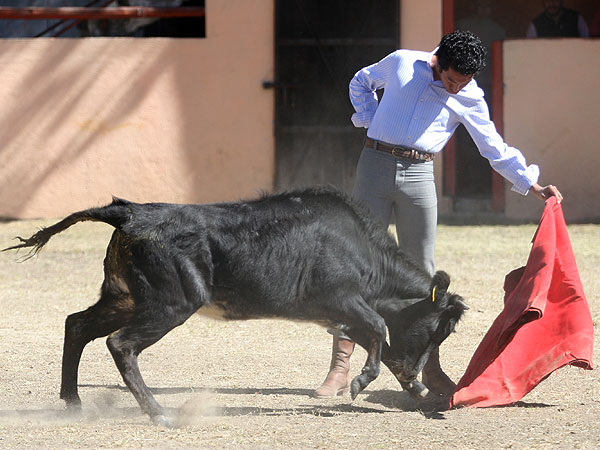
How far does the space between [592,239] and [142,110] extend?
5.67 metres

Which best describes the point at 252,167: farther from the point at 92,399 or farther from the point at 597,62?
the point at 92,399

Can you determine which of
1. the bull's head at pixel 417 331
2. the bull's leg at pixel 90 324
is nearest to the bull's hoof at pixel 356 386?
the bull's head at pixel 417 331

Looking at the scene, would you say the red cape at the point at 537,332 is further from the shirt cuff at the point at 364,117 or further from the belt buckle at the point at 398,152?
the shirt cuff at the point at 364,117

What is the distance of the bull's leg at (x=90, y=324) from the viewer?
215 inches

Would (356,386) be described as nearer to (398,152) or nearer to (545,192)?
(398,152)

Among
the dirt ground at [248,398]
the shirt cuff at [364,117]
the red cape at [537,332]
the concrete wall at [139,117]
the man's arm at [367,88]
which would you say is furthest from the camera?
the concrete wall at [139,117]

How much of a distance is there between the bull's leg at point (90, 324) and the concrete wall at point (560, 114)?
28.1 feet

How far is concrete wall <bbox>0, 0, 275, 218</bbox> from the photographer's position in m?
13.1

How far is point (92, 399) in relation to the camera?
5.70m

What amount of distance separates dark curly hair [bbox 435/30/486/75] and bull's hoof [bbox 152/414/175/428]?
2.32 m

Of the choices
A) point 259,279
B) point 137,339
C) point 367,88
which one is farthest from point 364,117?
point 137,339

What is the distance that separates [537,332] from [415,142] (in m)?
1.24

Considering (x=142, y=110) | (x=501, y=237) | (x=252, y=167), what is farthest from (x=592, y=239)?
(x=142, y=110)

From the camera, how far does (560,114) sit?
1321 cm
